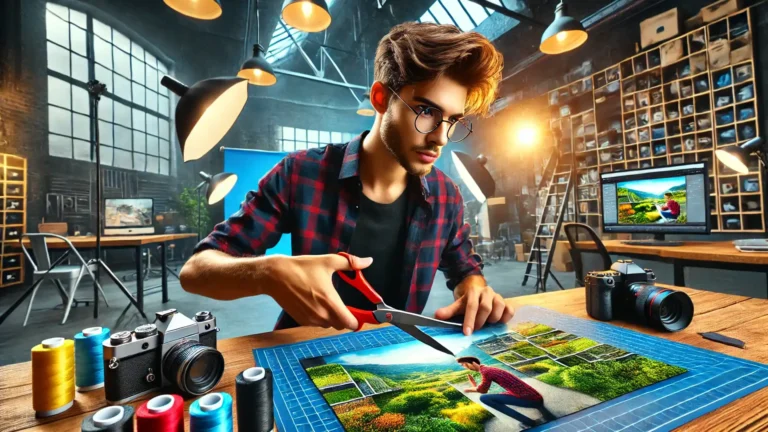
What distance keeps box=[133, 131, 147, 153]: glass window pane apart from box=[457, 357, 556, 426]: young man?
7.76 metres

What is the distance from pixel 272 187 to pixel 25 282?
230 inches

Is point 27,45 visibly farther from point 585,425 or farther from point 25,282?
point 585,425

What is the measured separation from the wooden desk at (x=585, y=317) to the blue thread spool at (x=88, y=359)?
0.02 meters

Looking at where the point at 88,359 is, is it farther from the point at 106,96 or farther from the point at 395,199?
the point at 106,96

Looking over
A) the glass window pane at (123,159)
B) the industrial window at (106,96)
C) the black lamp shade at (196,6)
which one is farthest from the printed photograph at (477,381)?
the glass window pane at (123,159)

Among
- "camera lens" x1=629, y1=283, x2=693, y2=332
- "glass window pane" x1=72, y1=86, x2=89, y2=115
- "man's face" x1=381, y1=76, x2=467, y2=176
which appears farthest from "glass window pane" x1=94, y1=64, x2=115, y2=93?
"camera lens" x1=629, y1=283, x2=693, y2=332

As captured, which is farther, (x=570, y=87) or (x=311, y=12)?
(x=570, y=87)

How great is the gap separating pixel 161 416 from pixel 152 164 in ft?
25.9

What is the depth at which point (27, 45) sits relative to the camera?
4.75 meters

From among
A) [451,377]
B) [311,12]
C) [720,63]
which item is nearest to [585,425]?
[451,377]

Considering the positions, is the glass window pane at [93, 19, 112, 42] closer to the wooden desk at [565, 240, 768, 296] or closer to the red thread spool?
the red thread spool

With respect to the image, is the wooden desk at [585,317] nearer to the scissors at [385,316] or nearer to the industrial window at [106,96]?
the scissors at [385,316]

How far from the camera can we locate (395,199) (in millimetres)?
1179

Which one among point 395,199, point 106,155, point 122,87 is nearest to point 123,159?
point 106,155
